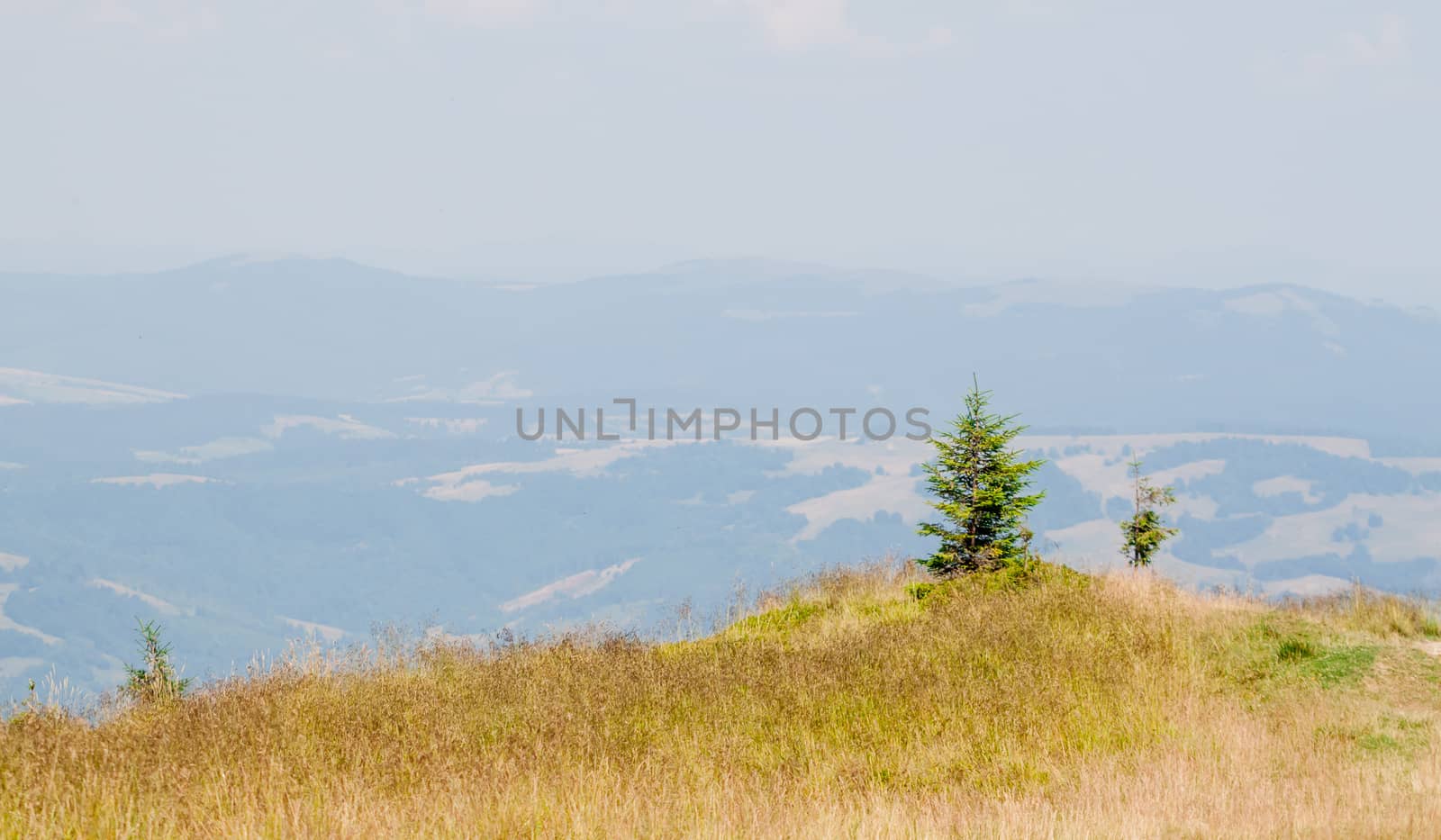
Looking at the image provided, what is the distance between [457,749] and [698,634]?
8.14 meters

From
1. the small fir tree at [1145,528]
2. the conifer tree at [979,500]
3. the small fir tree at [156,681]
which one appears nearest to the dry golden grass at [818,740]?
the small fir tree at [156,681]

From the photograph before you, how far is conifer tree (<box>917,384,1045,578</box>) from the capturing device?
1895 cm

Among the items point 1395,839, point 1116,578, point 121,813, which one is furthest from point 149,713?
point 1116,578

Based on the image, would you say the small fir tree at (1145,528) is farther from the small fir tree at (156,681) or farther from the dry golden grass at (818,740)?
the small fir tree at (156,681)

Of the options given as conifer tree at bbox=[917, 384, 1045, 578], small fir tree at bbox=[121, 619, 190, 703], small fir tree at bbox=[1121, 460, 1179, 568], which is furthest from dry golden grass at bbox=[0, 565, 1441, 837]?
small fir tree at bbox=[1121, 460, 1179, 568]

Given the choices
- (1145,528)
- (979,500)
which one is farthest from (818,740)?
(1145,528)

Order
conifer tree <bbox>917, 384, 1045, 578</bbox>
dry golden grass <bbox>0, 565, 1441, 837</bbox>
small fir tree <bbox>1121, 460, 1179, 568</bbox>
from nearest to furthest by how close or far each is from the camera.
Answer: dry golden grass <bbox>0, 565, 1441, 837</bbox>, conifer tree <bbox>917, 384, 1045, 578</bbox>, small fir tree <bbox>1121, 460, 1179, 568</bbox>

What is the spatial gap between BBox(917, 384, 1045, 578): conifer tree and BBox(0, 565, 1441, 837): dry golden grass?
4668 mm

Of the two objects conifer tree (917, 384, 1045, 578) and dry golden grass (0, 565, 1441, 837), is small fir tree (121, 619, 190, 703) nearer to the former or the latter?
dry golden grass (0, 565, 1441, 837)

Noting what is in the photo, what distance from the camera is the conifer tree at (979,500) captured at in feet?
62.2

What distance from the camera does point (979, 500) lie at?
19.1 meters

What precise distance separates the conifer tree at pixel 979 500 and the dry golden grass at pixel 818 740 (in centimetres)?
467

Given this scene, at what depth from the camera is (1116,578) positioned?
15.8 m

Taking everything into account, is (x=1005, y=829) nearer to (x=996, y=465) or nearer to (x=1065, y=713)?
(x=1065, y=713)
